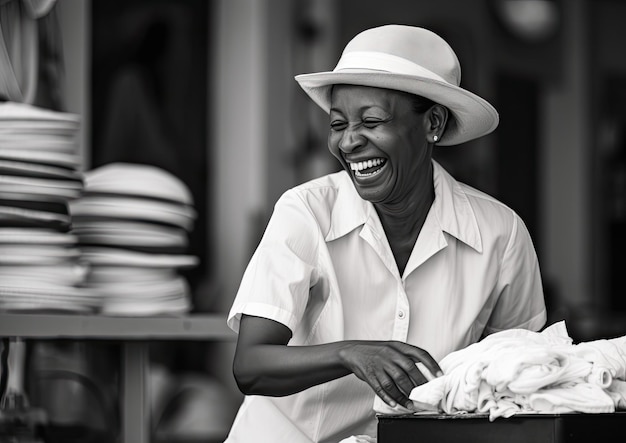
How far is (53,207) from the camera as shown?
315cm

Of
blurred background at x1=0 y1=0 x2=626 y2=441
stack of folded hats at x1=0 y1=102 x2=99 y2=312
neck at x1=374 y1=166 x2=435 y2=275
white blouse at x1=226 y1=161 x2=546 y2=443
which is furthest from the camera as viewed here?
blurred background at x1=0 y1=0 x2=626 y2=441

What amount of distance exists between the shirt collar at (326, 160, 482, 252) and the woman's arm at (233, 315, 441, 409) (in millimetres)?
305

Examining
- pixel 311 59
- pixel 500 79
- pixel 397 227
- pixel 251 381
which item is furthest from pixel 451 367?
pixel 500 79

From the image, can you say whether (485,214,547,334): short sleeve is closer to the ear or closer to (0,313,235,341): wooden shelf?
the ear

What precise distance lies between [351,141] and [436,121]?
10.6 inches

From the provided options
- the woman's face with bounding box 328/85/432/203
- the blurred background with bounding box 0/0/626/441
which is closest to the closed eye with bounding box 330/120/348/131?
the woman's face with bounding box 328/85/432/203

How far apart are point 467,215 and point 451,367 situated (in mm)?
646

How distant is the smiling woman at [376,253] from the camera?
229 cm

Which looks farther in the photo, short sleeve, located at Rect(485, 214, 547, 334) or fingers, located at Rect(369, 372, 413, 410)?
short sleeve, located at Rect(485, 214, 547, 334)

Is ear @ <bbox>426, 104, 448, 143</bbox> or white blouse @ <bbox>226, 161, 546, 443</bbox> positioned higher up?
ear @ <bbox>426, 104, 448, 143</bbox>

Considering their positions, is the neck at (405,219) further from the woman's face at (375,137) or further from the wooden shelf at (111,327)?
the wooden shelf at (111,327)

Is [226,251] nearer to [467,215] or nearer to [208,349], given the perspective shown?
[208,349]

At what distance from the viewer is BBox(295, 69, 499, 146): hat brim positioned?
2287 mm

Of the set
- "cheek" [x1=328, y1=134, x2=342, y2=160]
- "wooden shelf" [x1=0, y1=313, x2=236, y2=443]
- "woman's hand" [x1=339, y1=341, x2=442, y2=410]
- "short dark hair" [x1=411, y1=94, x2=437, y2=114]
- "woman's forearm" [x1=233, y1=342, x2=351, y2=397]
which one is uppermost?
"short dark hair" [x1=411, y1=94, x2=437, y2=114]
